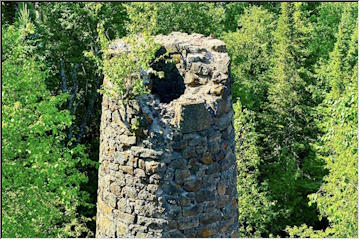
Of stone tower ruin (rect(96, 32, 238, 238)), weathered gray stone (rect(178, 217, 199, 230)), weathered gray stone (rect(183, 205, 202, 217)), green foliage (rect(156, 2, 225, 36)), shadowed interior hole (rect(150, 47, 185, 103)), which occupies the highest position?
green foliage (rect(156, 2, 225, 36))

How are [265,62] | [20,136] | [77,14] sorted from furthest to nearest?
[265,62], [77,14], [20,136]

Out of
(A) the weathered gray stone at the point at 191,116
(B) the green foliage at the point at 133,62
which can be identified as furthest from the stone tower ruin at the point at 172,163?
(B) the green foliage at the point at 133,62

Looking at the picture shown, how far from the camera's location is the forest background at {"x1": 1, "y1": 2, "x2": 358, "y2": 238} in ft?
36.3

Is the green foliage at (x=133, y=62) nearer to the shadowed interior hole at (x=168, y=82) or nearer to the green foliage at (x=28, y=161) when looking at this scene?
the shadowed interior hole at (x=168, y=82)

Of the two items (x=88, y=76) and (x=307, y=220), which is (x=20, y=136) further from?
(x=307, y=220)

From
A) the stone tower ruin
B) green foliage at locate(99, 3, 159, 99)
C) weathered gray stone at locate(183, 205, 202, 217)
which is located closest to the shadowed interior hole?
the stone tower ruin

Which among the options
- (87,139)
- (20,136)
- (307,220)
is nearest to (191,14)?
(87,139)

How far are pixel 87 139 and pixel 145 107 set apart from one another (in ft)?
49.8

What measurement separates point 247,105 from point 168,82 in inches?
556

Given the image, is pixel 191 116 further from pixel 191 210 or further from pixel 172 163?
pixel 191 210

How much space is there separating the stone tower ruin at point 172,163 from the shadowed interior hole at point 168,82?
53 cm

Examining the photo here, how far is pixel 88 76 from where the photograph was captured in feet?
66.0

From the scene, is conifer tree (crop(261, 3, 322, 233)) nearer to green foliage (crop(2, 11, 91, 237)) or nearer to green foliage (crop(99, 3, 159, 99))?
green foliage (crop(2, 11, 91, 237))

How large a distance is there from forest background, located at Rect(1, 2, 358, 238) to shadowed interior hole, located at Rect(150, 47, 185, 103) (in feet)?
13.4
